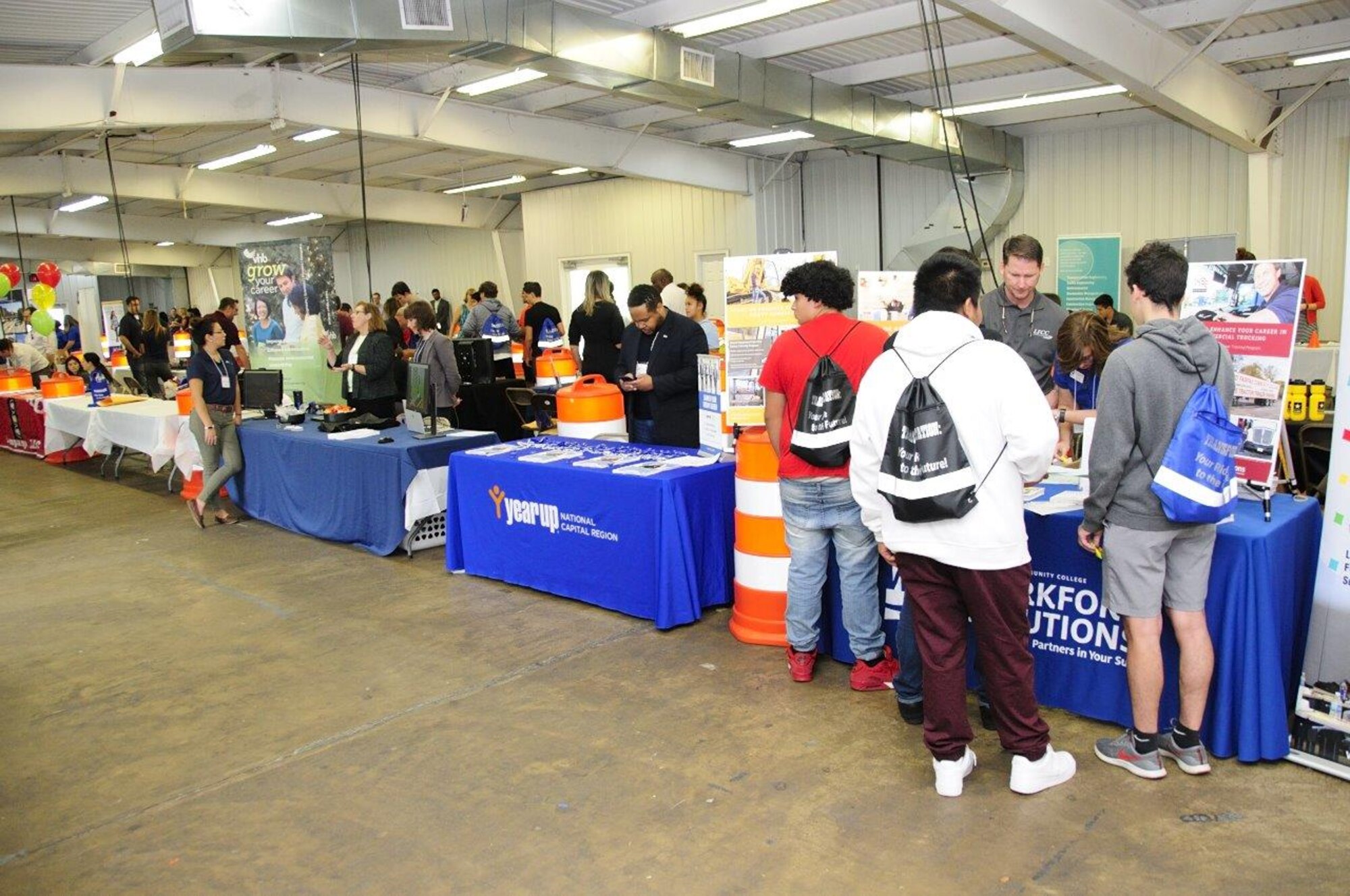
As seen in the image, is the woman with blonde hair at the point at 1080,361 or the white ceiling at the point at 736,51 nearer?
the woman with blonde hair at the point at 1080,361

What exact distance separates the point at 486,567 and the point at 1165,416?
319 cm

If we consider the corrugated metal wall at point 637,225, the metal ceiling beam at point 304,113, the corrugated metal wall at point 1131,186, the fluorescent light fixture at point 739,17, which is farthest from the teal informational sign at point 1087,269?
the fluorescent light fixture at point 739,17

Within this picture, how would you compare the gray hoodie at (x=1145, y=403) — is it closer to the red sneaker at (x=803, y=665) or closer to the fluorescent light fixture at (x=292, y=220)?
the red sneaker at (x=803, y=665)

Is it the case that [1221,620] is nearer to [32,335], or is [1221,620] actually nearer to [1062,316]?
[1062,316]

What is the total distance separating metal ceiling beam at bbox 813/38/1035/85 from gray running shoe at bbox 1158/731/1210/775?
6.11 metres

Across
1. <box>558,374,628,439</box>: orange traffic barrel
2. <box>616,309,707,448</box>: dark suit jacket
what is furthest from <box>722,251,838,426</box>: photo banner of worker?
<box>558,374,628,439</box>: orange traffic barrel

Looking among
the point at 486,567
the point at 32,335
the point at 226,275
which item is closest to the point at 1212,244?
the point at 486,567

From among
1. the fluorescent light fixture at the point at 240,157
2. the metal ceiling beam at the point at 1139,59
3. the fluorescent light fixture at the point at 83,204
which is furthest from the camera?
the fluorescent light fixture at the point at 83,204

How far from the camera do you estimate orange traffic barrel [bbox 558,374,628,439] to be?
4.92 meters

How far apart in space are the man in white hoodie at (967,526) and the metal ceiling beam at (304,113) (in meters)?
7.06

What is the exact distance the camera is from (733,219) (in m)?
12.5

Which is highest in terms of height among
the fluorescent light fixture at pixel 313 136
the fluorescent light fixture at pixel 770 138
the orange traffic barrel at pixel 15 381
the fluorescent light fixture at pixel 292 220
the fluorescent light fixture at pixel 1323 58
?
the fluorescent light fixture at pixel 292 220

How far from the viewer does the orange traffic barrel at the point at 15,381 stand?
35.4 ft

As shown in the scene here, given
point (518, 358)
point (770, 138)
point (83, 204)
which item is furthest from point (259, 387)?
point (83, 204)
